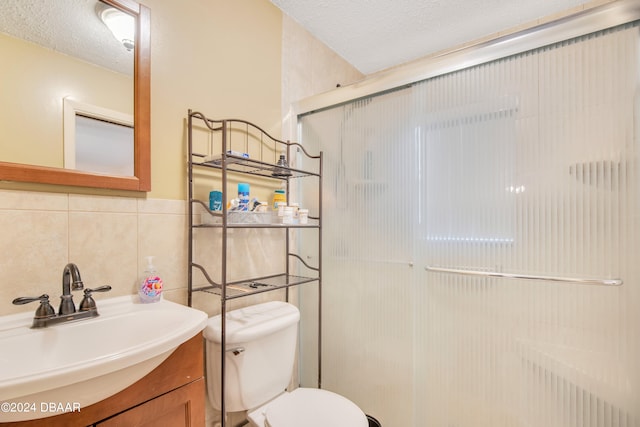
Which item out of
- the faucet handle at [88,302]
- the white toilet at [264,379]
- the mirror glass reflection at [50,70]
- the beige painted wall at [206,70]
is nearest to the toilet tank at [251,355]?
the white toilet at [264,379]

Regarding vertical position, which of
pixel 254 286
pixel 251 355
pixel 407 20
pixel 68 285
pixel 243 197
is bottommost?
pixel 251 355

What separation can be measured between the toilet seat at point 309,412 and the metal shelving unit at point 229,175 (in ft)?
0.61

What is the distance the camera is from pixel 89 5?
3.26ft

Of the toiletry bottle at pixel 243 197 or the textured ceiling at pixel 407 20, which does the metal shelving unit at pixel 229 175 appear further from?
the textured ceiling at pixel 407 20

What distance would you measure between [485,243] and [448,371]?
58cm

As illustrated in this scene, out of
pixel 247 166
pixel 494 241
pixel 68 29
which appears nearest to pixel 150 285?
pixel 247 166

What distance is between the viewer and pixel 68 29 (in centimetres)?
95

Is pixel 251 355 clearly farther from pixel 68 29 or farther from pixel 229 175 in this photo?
pixel 68 29

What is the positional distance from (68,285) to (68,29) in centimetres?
79

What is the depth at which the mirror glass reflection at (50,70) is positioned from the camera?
85 cm

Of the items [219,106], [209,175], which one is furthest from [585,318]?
[219,106]

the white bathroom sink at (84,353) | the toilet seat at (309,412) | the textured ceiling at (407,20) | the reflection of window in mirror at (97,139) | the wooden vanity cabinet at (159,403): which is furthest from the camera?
the textured ceiling at (407,20)

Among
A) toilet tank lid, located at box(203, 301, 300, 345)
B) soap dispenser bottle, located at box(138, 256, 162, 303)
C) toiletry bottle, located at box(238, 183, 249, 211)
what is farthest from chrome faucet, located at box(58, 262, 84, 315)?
toiletry bottle, located at box(238, 183, 249, 211)

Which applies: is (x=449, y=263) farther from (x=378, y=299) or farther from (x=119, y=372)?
(x=119, y=372)
